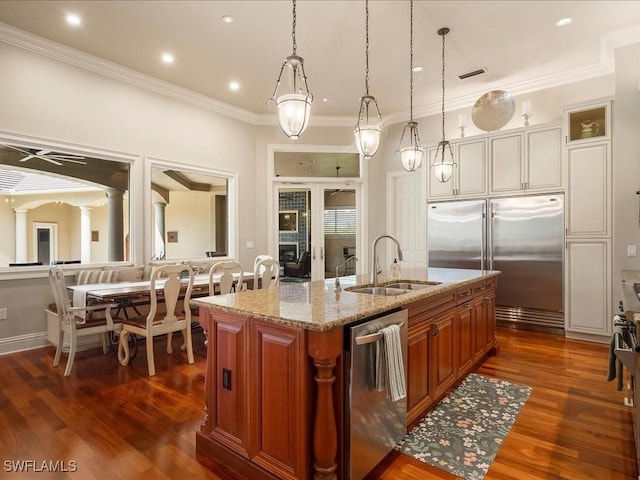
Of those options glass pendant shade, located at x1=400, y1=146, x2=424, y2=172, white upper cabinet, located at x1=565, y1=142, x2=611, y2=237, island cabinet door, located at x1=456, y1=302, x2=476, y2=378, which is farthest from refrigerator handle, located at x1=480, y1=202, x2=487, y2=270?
glass pendant shade, located at x1=400, y1=146, x2=424, y2=172

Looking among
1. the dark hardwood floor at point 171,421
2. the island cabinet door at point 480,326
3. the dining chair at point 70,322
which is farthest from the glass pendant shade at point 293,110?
the dining chair at point 70,322

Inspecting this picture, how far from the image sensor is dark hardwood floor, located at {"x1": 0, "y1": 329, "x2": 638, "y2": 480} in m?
1.94

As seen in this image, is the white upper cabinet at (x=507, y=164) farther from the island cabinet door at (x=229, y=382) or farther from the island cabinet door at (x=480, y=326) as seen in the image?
the island cabinet door at (x=229, y=382)

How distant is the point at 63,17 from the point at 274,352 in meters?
4.04

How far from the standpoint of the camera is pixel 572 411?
257cm

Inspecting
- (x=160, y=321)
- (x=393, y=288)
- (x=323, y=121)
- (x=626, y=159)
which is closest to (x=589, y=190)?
(x=626, y=159)

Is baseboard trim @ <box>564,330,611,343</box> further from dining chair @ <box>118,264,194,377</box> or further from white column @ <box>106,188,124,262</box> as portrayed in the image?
white column @ <box>106,188,124,262</box>

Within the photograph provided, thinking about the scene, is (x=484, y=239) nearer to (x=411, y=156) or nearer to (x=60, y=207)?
(x=411, y=156)

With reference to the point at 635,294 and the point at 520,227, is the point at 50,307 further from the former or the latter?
the point at 520,227

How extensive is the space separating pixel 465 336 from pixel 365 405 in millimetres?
1579

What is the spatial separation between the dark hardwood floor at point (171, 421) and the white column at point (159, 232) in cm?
178

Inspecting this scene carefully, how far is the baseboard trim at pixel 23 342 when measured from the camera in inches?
153

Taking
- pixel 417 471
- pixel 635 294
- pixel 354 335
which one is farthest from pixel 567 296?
pixel 354 335

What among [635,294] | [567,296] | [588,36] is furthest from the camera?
[567,296]
